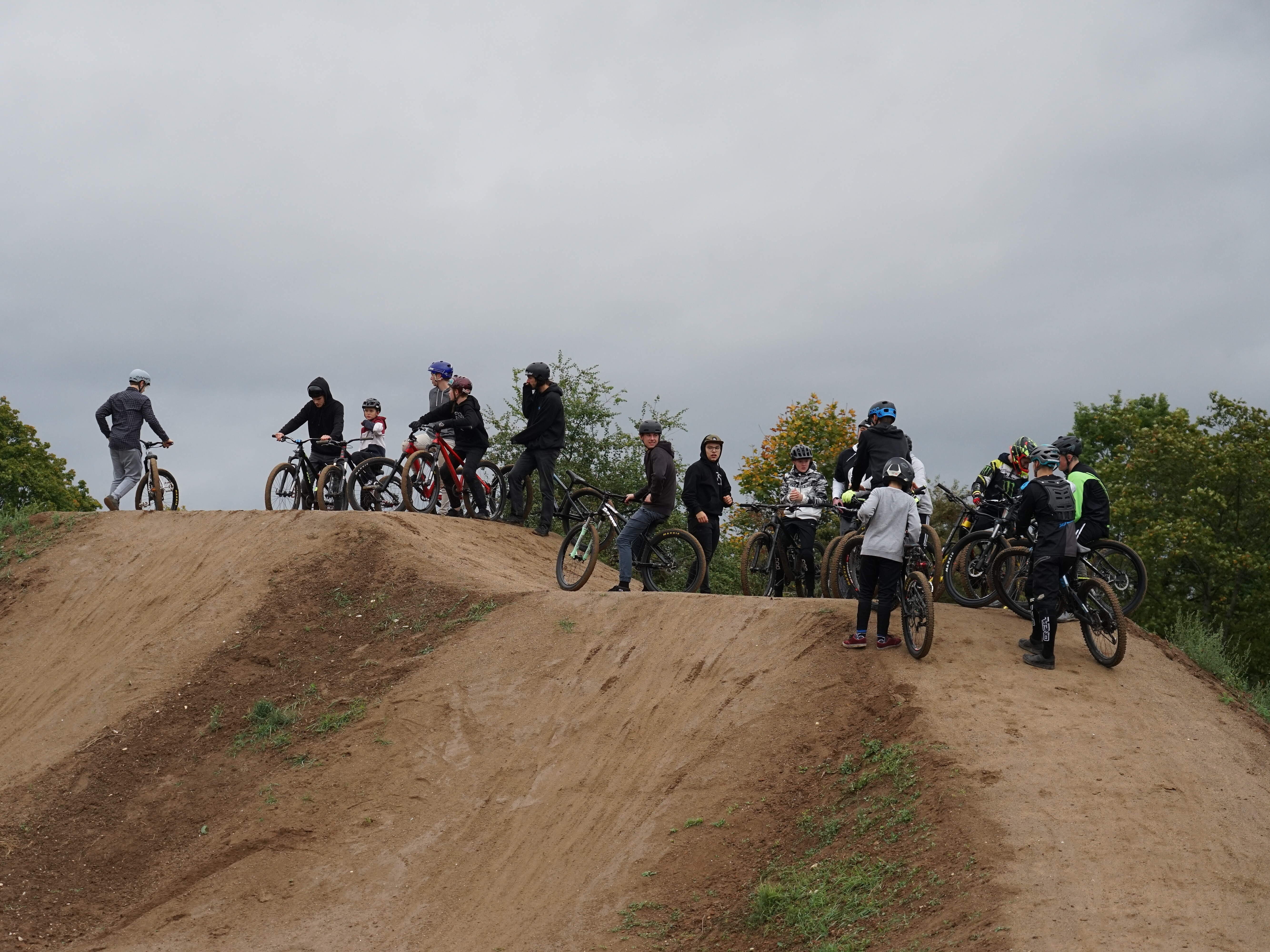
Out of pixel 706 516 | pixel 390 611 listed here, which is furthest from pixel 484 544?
pixel 706 516

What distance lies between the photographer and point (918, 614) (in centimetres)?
1019

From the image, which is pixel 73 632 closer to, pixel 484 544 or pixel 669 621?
pixel 484 544

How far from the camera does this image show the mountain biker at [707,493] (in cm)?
1377

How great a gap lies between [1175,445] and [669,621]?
27919mm

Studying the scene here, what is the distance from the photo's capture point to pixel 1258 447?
33.9m

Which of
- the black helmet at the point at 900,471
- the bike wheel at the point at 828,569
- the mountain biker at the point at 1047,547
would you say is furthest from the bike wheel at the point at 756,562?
the mountain biker at the point at 1047,547

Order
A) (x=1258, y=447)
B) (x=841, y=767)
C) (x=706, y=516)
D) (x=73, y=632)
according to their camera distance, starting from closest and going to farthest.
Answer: (x=841, y=767)
(x=706, y=516)
(x=73, y=632)
(x=1258, y=447)

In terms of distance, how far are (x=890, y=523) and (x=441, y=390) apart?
7.89 m

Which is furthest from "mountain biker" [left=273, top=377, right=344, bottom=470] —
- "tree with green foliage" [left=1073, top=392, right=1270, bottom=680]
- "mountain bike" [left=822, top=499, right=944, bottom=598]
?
"tree with green foliage" [left=1073, top=392, right=1270, bottom=680]

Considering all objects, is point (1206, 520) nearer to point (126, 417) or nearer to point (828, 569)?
point (828, 569)

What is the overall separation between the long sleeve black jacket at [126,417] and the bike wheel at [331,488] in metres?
2.92

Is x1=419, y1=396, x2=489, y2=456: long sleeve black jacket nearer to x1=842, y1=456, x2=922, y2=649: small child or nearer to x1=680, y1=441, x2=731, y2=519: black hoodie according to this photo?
x1=680, y1=441, x2=731, y2=519: black hoodie

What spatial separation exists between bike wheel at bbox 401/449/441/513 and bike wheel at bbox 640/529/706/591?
3.96 meters

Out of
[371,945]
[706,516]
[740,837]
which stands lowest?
[371,945]
